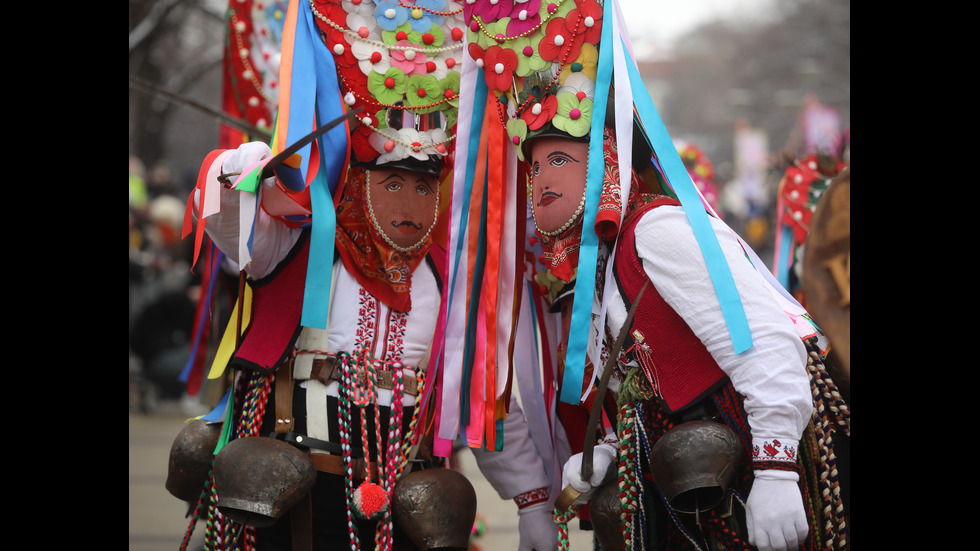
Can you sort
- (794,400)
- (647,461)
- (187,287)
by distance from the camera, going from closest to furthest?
(794,400), (647,461), (187,287)

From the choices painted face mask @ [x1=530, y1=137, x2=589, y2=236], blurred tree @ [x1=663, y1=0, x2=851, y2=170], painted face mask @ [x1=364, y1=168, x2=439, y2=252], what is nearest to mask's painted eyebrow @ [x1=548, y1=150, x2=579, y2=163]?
painted face mask @ [x1=530, y1=137, x2=589, y2=236]

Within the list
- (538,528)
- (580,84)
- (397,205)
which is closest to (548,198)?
(580,84)

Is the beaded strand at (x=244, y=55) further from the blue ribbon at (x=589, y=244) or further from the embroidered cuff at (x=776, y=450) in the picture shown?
the embroidered cuff at (x=776, y=450)

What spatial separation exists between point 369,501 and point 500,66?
1.39 meters

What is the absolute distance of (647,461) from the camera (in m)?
2.45

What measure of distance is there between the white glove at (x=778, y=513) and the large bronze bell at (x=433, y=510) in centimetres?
89

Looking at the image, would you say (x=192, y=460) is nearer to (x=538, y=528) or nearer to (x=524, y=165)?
(x=538, y=528)

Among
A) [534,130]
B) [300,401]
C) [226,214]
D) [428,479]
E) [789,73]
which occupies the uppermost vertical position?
[789,73]

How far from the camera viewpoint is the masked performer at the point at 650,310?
2.17 m

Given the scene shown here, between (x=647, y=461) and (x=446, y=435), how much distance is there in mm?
656

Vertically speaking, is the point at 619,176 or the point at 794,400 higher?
the point at 619,176

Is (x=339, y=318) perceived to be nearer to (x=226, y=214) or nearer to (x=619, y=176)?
(x=226, y=214)

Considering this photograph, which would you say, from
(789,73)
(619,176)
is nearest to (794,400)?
(619,176)

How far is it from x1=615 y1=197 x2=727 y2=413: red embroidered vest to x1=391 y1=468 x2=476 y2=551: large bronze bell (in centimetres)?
72
